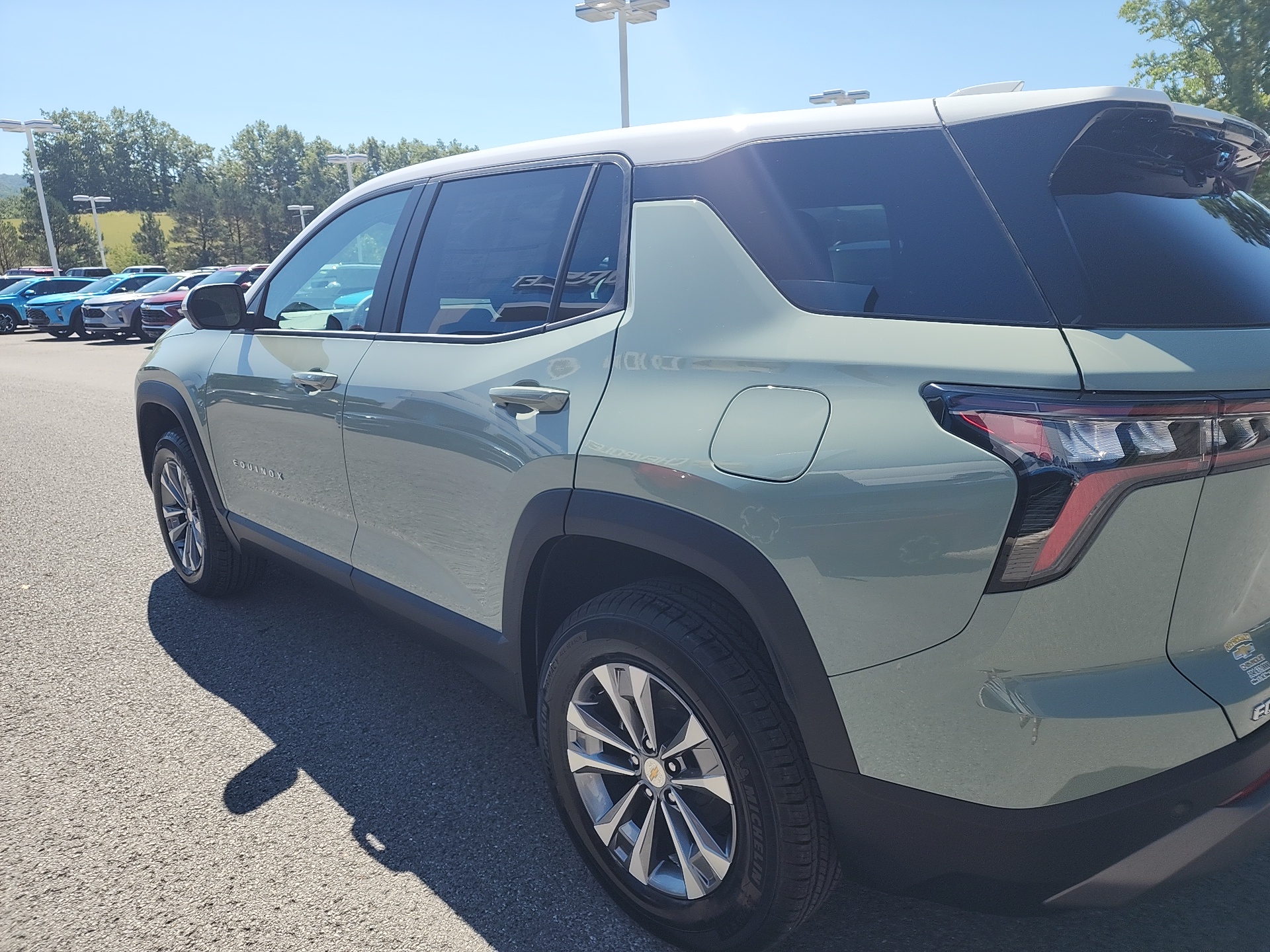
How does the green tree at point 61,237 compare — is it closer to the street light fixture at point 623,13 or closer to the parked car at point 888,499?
the street light fixture at point 623,13

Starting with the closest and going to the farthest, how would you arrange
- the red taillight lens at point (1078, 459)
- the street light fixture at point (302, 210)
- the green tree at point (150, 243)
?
the red taillight lens at point (1078, 459) < the green tree at point (150, 243) < the street light fixture at point (302, 210)

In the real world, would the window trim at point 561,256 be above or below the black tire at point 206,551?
above

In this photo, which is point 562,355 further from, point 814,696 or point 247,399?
point 247,399

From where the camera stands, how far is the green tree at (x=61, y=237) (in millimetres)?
63031

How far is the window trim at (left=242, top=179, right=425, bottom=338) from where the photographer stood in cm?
295

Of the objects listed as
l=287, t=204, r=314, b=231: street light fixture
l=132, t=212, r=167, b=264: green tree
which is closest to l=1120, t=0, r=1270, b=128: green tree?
l=287, t=204, r=314, b=231: street light fixture

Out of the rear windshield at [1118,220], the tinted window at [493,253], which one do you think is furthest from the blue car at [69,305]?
the rear windshield at [1118,220]

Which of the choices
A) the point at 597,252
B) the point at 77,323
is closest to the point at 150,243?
the point at 77,323

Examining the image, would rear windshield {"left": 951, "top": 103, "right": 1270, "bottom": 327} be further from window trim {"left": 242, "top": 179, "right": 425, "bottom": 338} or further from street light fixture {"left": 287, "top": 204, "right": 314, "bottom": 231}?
street light fixture {"left": 287, "top": 204, "right": 314, "bottom": 231}

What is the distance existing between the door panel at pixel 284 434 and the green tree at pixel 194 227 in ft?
255

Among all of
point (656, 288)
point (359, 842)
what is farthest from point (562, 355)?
point (359, 842)

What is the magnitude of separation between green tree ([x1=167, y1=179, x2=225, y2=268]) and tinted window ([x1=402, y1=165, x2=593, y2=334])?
7886 cm

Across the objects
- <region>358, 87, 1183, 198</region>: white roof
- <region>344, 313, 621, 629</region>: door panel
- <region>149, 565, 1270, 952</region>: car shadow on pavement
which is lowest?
<region>149, 565, 1270, 952</region>: car shadow on pavement

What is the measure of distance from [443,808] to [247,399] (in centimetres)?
172
